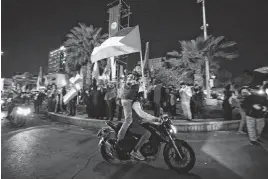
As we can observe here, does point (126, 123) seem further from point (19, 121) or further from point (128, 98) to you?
point (19, 121)

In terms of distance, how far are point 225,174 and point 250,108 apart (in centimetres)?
251

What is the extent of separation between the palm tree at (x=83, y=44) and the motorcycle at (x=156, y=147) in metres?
18.0

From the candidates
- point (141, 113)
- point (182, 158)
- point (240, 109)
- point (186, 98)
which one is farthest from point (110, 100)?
point (240, 109)

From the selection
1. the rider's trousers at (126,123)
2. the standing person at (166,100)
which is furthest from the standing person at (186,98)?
the rider's trousers at (126,123)

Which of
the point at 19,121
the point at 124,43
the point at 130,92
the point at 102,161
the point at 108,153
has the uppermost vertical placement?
the point at 124,43

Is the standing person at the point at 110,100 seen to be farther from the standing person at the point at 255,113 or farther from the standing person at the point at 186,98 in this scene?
the standing person at the point at 255,113

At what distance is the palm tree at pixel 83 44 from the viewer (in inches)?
835

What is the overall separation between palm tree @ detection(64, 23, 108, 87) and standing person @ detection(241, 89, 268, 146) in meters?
18.4

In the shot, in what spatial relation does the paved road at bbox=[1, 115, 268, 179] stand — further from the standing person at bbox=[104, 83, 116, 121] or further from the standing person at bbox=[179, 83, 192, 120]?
the standing person at bbox=[104, 83, 116, 121]

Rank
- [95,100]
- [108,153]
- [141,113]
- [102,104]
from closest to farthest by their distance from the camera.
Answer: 1. [141,113]
2. [108,153]
3. [95,100]
4. [102,104]

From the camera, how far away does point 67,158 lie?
13.3 feet

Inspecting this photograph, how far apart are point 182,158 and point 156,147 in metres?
0.53

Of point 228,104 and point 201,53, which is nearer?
point 228,104

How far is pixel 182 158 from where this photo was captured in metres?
3.21
